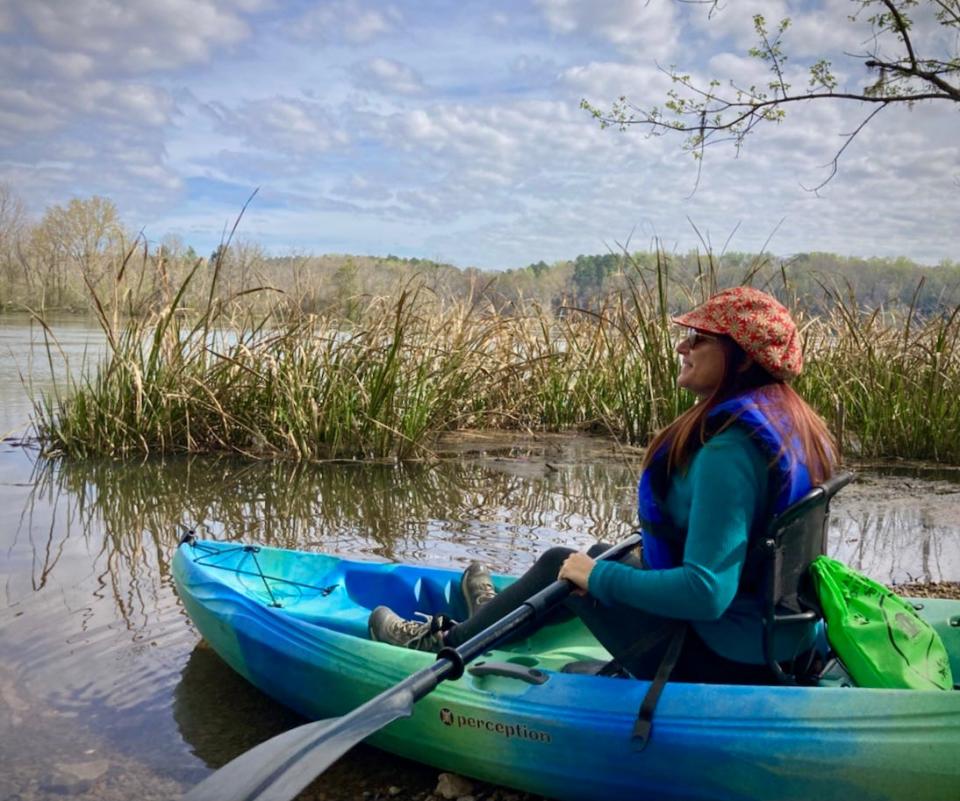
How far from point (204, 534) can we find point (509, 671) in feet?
10.7

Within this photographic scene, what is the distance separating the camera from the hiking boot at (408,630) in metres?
3.19

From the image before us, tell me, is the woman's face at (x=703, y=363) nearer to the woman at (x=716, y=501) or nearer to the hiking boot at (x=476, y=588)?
the woman at (x=716, y=501)

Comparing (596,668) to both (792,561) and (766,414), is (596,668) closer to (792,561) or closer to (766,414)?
(792,561)

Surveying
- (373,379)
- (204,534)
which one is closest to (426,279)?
(373,379)

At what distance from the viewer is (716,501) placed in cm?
227

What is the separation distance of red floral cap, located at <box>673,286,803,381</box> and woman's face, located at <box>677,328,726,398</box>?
0.04 meters

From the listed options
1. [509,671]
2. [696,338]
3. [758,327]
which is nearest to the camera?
[758,327]

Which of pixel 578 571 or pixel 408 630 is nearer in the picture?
pixel 578 571

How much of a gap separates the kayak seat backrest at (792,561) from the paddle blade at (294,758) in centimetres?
92

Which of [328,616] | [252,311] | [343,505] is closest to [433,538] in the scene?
[343,505]

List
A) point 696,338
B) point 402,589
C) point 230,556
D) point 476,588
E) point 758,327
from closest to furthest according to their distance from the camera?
point 758,327 < point 696,338 < point 476,588 < point 402,589 < point 230,556

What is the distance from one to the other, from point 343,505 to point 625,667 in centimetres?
384

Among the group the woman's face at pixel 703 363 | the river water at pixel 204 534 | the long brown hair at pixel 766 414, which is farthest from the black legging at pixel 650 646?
the river water at pixel 204 534

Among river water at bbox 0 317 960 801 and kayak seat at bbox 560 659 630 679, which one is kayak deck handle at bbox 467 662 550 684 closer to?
kayak seat at bbox 560 659 630 679
